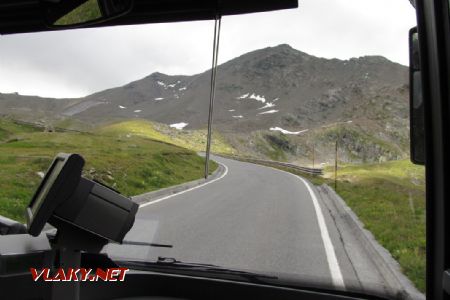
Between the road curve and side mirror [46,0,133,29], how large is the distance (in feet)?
3.82

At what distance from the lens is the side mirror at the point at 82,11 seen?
2506 mm

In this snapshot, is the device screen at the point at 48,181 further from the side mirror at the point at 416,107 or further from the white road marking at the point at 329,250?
the side mirror at the point at 416,107

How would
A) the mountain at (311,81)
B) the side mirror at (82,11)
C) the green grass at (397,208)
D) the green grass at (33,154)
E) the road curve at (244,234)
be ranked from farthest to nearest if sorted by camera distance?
1. the green grass at (33,154)
2. the road curve at (244,234)
3. the mountain at (311,81)
4. the side mirror at (82,11)
5. the green grass at (397,208)

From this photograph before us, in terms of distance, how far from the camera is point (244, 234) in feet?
32.2

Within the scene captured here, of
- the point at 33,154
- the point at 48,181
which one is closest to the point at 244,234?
the point at 33,154

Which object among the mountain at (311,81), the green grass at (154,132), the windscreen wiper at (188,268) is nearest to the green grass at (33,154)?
the green grass at (154,132)

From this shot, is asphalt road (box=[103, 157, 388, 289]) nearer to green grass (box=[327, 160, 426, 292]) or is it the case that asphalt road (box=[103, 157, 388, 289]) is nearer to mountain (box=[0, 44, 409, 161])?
green grass (box=[327, 160, 426, 292])

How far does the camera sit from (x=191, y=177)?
56.6 ft

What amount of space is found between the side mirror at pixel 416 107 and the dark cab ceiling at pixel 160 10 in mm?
1638

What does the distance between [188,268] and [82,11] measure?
1.67 m

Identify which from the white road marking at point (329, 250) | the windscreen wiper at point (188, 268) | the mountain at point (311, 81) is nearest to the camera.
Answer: the mountain at point (311, 81)

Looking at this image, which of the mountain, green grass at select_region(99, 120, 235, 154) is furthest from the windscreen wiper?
green grass at select_region(99, 120, 235, 154)

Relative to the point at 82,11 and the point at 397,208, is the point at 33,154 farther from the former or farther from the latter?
the point at 397,208

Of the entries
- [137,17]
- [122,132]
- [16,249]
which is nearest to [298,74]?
[122,132]
